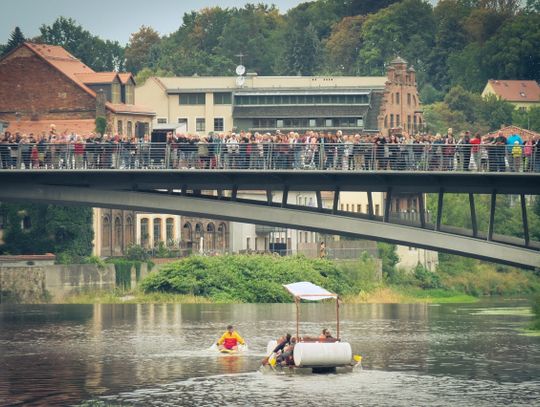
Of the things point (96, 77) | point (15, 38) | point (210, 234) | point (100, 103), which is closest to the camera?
point (100, 103)

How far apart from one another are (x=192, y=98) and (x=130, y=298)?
6431cm

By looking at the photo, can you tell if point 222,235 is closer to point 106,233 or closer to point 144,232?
point 144,232

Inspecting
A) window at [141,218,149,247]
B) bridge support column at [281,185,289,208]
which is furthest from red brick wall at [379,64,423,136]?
bridge support column at [281,185,289,208]

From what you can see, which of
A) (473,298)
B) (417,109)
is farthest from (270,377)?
(417,109)

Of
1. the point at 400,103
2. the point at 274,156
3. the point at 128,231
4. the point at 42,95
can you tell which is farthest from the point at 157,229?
the point at 274,156

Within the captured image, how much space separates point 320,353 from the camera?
66.7 metres

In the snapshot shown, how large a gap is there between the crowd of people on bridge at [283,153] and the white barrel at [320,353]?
11.7 meters

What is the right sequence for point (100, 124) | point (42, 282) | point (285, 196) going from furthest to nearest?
point (100, 124) → point (42, 282) → point (285, 196)

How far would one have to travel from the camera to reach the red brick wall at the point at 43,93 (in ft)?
483

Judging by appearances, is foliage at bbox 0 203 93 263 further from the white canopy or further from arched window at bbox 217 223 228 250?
the white canopy

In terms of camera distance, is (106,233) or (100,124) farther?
(100,124)

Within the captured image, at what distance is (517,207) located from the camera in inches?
6240

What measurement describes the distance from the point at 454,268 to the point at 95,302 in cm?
3152

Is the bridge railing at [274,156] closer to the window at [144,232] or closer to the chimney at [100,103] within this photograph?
the window at [144,232]
